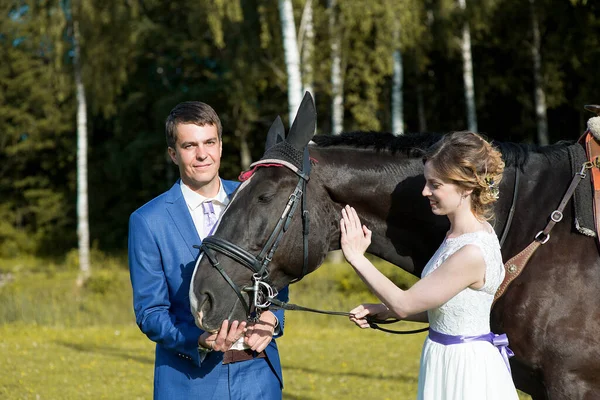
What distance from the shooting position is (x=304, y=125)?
320 centimetres

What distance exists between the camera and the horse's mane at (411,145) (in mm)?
3473

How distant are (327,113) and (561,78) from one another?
8.79 metres

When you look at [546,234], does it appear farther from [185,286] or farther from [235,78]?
[235,78]

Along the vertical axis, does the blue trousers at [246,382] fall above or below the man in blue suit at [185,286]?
below

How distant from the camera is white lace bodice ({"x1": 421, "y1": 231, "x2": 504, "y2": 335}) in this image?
9.48ft

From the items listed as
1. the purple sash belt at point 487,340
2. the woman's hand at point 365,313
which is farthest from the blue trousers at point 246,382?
the purple sash belt at point 487,340

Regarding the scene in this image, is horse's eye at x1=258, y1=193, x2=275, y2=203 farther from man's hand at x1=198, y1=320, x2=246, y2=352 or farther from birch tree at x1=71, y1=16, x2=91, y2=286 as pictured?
birch tree at x1=71, y1=16, x2=91, y2=286

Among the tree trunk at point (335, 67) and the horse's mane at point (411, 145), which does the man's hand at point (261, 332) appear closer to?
the horse's mane at point (411, 145)

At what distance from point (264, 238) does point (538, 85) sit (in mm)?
20572

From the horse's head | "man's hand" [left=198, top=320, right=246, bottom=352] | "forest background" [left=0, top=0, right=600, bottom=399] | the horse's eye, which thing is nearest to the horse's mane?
the horse's head

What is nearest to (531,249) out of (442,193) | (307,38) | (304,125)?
(442,193)

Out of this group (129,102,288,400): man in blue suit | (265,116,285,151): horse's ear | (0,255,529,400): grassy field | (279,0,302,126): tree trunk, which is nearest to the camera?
(129,102,288,400): man in blue suit

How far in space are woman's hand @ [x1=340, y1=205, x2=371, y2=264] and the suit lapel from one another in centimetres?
72

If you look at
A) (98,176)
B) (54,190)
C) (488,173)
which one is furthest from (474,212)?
(54,190)
